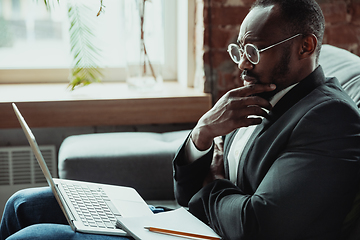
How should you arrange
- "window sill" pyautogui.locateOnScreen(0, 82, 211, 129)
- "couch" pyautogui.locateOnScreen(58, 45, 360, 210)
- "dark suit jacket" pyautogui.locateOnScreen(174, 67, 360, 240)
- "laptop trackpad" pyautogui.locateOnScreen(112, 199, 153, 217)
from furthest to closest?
"window sill" pyautogui.locateOnScreen(0, 82, 211, 129), "couch" pyautogui.locateOnScreen(58, 45, 360, 210), "laptop trackpad" pyautogui.locateOnScreen(112, 199, 153, 217), "dark suit jacket" pyautogui.locateOnScreen(174, 67, 360, 240)

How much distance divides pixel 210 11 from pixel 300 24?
0.86 m

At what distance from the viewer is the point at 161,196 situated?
158 cm

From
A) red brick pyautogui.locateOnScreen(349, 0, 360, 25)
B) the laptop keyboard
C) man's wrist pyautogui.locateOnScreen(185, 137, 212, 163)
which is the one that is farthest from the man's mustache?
red brick pyautogui.locateOnScreen(349, 0, 360, 25)

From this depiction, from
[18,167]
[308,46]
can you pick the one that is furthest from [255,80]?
[18,167]

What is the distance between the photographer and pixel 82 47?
1899 millimetres

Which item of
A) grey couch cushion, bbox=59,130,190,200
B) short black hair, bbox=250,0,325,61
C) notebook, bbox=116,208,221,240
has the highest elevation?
short black hair, bbox=250,0,325,61

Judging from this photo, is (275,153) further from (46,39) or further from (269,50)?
(46,39)

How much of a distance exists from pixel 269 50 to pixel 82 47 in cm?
111

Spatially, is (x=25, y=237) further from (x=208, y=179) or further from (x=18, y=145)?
(x=18, y=145)

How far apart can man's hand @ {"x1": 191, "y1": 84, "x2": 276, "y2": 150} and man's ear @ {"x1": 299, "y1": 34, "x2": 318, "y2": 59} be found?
109 mm

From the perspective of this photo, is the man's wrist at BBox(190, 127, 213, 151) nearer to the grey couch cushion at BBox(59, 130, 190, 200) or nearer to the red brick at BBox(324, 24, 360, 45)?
the grey couch cushion at BBox(59, 130, 190, 200)

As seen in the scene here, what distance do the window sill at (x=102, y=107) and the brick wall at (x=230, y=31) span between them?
118 millimetres

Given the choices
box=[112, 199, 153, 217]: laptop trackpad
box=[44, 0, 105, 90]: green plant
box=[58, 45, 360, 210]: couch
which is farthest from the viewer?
box=[44, 0, 105, 90]: green plant

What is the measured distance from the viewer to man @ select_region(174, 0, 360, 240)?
90 cm
